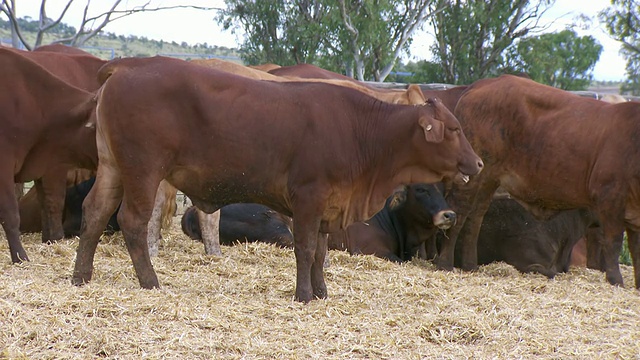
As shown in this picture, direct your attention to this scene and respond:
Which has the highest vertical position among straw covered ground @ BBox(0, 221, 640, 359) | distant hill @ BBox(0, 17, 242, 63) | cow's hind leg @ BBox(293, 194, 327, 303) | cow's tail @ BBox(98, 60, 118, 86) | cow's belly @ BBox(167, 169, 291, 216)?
cow's tail @ BBox(98, 60, 118, 86)

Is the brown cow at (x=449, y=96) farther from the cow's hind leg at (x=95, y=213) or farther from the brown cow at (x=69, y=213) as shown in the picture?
the cow's hind leg at (x=95, y=213)

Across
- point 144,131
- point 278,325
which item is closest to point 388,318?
point 278,325

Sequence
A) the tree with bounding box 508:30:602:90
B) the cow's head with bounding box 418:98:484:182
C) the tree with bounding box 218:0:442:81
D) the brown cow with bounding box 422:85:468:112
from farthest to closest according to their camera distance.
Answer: the tree with bounding box 508:30:602:90, the tree with bounding box 218:0:442:81, the brown cow with bounding box 422:85:468:112, the cow's head with bounding box 418:98:484:182

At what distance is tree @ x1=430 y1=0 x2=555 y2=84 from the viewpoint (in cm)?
2736

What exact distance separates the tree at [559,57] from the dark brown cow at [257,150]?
22.2 m

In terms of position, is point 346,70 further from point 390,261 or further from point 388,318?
point 388,318

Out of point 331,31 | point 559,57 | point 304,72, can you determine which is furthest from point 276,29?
point 304,72

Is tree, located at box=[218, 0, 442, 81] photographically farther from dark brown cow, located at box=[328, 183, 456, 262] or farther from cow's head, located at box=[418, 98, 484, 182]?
cow's head, located at box=[418, 98, 484, 182]

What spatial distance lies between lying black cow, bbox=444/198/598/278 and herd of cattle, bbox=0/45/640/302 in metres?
0.02

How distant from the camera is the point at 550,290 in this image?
24.0 feet

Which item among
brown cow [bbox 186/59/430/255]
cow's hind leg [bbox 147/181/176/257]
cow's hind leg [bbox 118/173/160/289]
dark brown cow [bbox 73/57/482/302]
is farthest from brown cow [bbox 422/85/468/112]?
cow's hind leg [bbox 118/173/160/289]

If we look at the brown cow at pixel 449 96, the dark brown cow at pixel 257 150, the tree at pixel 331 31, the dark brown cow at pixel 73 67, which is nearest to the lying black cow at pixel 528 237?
the brown cow at pixel 449 96

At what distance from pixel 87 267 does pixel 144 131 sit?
1.16 m

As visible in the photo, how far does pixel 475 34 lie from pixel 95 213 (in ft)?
75.3
